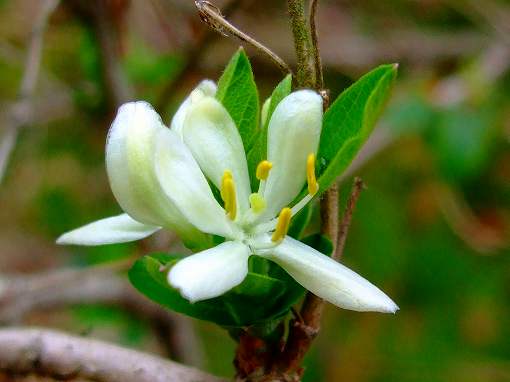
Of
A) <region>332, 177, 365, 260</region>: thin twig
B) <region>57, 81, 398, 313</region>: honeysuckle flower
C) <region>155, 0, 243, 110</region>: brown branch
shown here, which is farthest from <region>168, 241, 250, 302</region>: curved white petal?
<region>155, 0, 243, 110</region>: brown branch

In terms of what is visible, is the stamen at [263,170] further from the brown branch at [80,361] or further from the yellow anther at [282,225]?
the brown branch at [80,361]

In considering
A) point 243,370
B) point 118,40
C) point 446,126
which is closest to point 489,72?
point 446,126

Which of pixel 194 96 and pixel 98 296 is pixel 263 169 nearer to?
pixel 194 96

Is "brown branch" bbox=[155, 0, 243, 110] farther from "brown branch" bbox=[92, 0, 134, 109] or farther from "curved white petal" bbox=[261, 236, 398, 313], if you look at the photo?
"curved white petal" bbox=[261, 236, 398, 313]

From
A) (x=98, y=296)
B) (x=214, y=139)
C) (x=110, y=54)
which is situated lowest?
(x=98, y=296)

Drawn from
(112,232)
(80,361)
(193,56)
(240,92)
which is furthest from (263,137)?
(193,56)

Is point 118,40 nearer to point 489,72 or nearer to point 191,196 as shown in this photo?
point 489,72
